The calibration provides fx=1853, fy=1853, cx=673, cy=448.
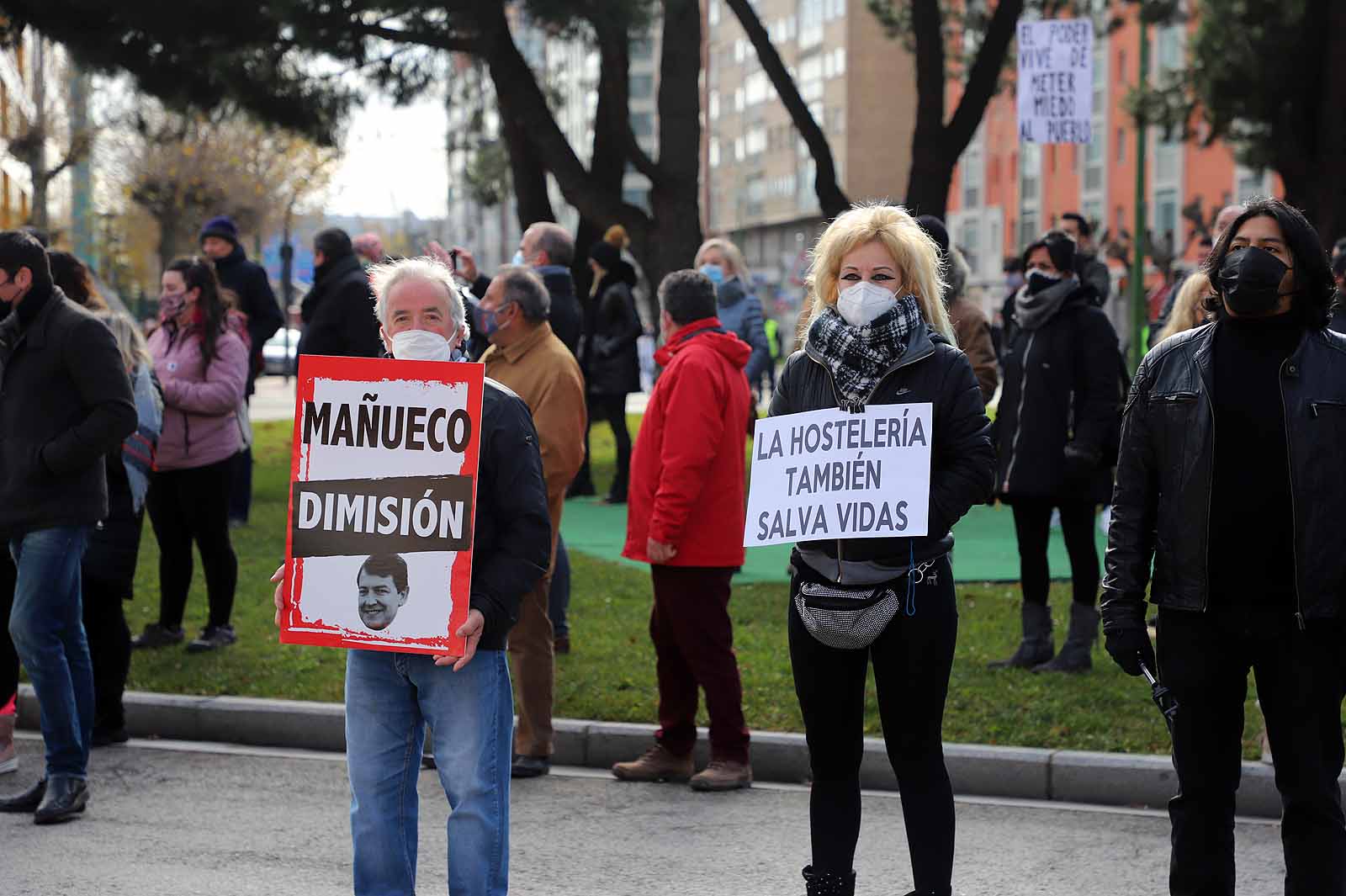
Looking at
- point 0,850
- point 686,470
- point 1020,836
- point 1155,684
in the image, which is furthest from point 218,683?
point 1155,684

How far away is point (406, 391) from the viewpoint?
14.2 ft

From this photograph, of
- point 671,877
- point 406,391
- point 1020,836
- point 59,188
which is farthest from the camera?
point 59,188

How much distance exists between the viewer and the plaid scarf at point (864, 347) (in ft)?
15.3

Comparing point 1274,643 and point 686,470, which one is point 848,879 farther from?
point 686,470

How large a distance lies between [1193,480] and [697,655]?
2.84m

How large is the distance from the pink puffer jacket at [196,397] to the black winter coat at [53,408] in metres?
2.79

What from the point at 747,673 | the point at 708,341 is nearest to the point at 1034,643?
the point at 747,673

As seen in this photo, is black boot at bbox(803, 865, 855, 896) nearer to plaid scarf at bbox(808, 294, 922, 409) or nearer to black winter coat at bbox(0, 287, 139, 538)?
plaid scarf at bbox(808, 294, 922, 409)

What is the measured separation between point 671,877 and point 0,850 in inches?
87.3

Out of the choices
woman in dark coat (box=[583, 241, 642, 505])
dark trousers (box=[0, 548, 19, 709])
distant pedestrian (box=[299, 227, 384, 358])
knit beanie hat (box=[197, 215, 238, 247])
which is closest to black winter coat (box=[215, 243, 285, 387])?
knit beanie hat (box=[197, 215, 238, 247])

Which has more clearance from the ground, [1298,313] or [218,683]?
[1298,313]

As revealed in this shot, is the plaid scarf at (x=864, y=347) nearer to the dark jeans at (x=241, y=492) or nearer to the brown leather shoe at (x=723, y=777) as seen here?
the brown leather shoe at (x=723, y=777)

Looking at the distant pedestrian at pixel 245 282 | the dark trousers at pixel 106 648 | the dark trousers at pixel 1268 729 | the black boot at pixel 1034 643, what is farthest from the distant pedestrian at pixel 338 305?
Result: the dark trousers at pixel 1268 729

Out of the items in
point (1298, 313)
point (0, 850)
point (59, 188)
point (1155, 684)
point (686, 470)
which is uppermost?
point (59, 188)
